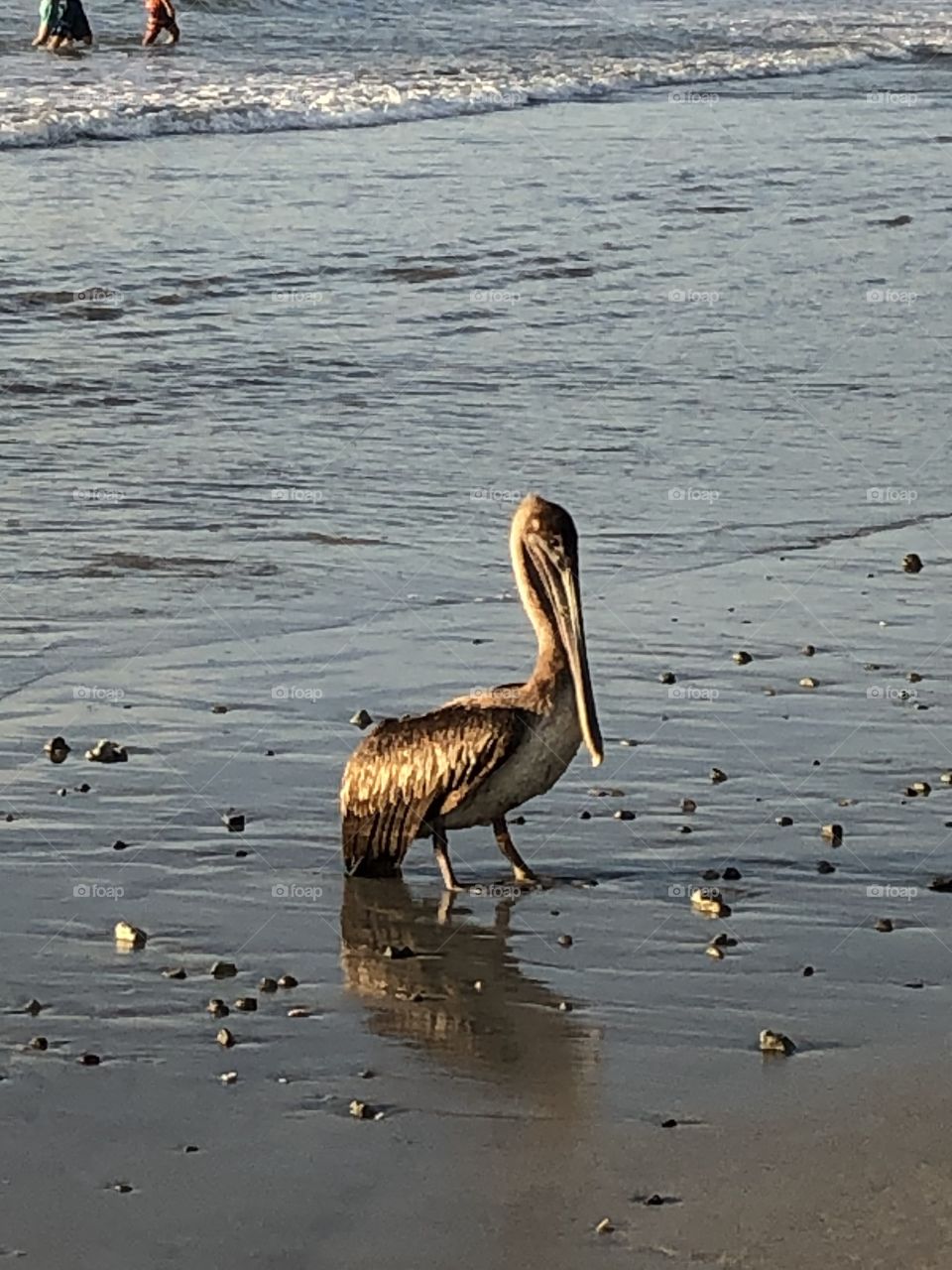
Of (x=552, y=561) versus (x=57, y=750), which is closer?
(x=552, y=561)

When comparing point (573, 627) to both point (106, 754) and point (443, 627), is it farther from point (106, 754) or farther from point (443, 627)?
point (443, 627)

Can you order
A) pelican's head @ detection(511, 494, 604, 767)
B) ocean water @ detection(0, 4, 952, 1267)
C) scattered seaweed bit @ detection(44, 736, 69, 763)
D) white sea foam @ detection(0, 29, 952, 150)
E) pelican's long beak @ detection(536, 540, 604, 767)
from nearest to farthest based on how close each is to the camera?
1. ocean water @ detection(0, 4, 952, 1267)
2. pelican's long beak @ detection(536, 540, 604, 767)
3. pelican's head @ detection(511, 494, 604, 767)
4. scattered seaweed bit @ detection(44, 736, 69, 763)
5. white sea foam @ detection(0, 29, 952, 150)

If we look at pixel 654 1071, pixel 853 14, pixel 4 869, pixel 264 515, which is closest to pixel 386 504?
pixel 264 515

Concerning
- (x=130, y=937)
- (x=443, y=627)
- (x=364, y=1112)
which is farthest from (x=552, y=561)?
(x=364, y=1112)

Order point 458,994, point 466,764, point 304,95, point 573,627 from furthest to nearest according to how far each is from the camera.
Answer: point 304,95
point 573,627
point 466,764
point 458,994

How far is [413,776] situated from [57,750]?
4.43 feet

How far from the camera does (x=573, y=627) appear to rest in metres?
6.82

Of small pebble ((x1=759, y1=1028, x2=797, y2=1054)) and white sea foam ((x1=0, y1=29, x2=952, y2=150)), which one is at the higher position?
small pebble ((x1=759, y1=1028, x2=797, y2=1054))

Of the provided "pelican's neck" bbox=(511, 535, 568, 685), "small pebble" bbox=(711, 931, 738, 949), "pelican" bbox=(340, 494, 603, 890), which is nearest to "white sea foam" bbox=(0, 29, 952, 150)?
"pelican's neck" bbox=(511, 535, 568, 685)

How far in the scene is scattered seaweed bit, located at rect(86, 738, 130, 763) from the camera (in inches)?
288

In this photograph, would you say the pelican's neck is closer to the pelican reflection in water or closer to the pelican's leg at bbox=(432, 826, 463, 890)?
the pelican's leg at bbox=(432, 826, 463, 890)

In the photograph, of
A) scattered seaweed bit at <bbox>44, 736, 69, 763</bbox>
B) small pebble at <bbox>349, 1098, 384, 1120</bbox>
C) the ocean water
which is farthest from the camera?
scattered seaweed bit at <bbox>44, 736, 69, 763</bbox>

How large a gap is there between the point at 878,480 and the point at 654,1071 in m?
6.11

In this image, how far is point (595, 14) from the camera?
39.1 meters
